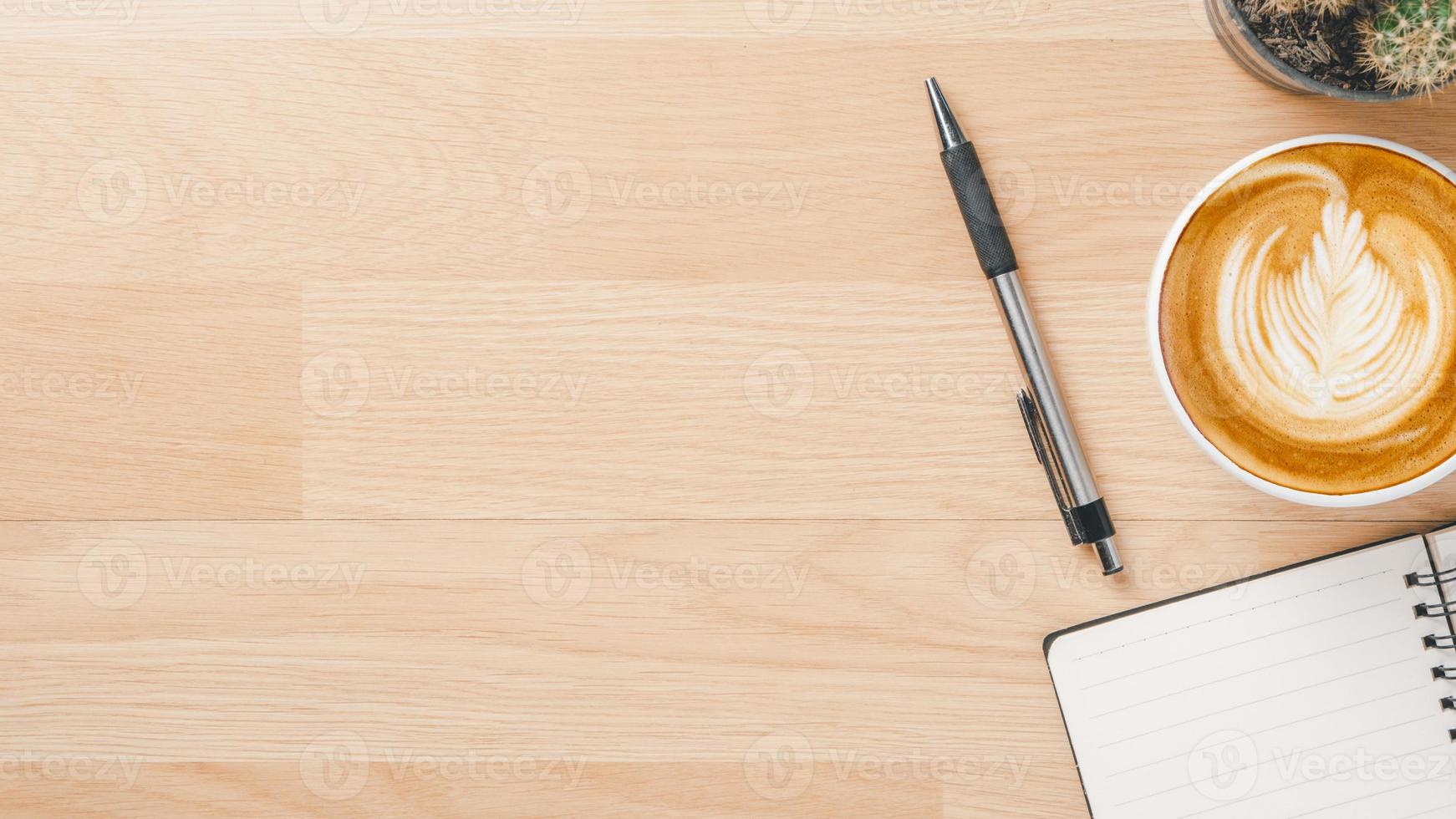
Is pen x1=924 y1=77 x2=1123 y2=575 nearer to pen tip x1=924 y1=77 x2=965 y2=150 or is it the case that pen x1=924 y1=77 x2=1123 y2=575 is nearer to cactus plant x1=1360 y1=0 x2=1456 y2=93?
pen tip x1=924 y1=77 x2=965 y2=150

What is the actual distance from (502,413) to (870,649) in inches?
12.1

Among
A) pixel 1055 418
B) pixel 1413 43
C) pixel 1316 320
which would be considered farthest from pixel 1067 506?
pixel 1413 43

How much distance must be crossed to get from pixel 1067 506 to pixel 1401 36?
0.33 meters

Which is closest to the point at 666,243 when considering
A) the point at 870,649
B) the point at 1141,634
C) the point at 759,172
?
the point at 759,172

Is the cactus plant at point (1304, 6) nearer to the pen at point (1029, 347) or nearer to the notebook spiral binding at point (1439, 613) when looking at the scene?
the pen at point (1029, 347)

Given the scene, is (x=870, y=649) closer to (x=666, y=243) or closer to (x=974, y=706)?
(x=974, y=706)

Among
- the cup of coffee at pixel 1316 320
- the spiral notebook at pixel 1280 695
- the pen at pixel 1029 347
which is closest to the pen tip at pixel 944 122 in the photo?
the pen at pixel 1029 347

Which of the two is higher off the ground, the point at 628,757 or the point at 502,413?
the point at 502,413

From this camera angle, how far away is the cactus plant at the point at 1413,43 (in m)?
0.49

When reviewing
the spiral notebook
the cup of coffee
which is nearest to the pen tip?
the cup of coffee

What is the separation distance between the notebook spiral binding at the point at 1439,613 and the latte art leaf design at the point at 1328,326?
13cm

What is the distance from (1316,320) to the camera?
0.56m

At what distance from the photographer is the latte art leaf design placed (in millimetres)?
552

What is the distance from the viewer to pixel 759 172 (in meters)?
0.62
